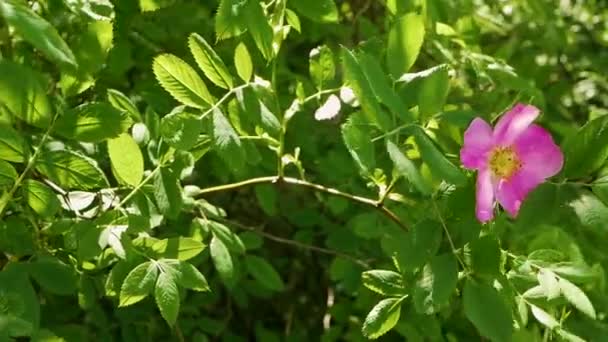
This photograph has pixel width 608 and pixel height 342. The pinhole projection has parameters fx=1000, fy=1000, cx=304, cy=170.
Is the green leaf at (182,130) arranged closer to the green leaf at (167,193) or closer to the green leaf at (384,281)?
the green leaf at (167,193)

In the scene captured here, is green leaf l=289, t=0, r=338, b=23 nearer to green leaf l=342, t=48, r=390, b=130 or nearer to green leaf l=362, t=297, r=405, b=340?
green leaf l=342, t=48, r=390, b=130

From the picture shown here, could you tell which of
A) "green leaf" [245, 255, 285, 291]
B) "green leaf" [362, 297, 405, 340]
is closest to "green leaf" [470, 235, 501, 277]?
"green leaf" [362, 297, 405, 340]

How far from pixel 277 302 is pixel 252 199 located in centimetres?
22

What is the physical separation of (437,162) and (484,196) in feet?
0.21

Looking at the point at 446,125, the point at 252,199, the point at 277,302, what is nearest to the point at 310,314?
the point at 277,302

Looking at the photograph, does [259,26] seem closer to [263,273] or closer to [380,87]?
[380,87]

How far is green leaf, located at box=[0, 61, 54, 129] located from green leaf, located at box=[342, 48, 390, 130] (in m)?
0.28

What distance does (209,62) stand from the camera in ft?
3.41

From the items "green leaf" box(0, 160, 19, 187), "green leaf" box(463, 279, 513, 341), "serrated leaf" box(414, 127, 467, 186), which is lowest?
"green leaf" box(463, 279, 513, 341)

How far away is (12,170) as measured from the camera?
96 cm

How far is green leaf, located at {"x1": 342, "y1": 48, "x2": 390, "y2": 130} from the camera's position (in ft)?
3.02

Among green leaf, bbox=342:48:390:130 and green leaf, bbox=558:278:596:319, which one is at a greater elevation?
green leaf, bbox=342:48:390:130

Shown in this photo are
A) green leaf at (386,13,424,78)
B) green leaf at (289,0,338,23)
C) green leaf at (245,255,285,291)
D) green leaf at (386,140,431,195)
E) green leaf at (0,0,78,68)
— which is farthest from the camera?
green leaf at (245,255,285,291)

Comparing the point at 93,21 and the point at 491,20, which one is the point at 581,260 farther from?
the point at 491,20
